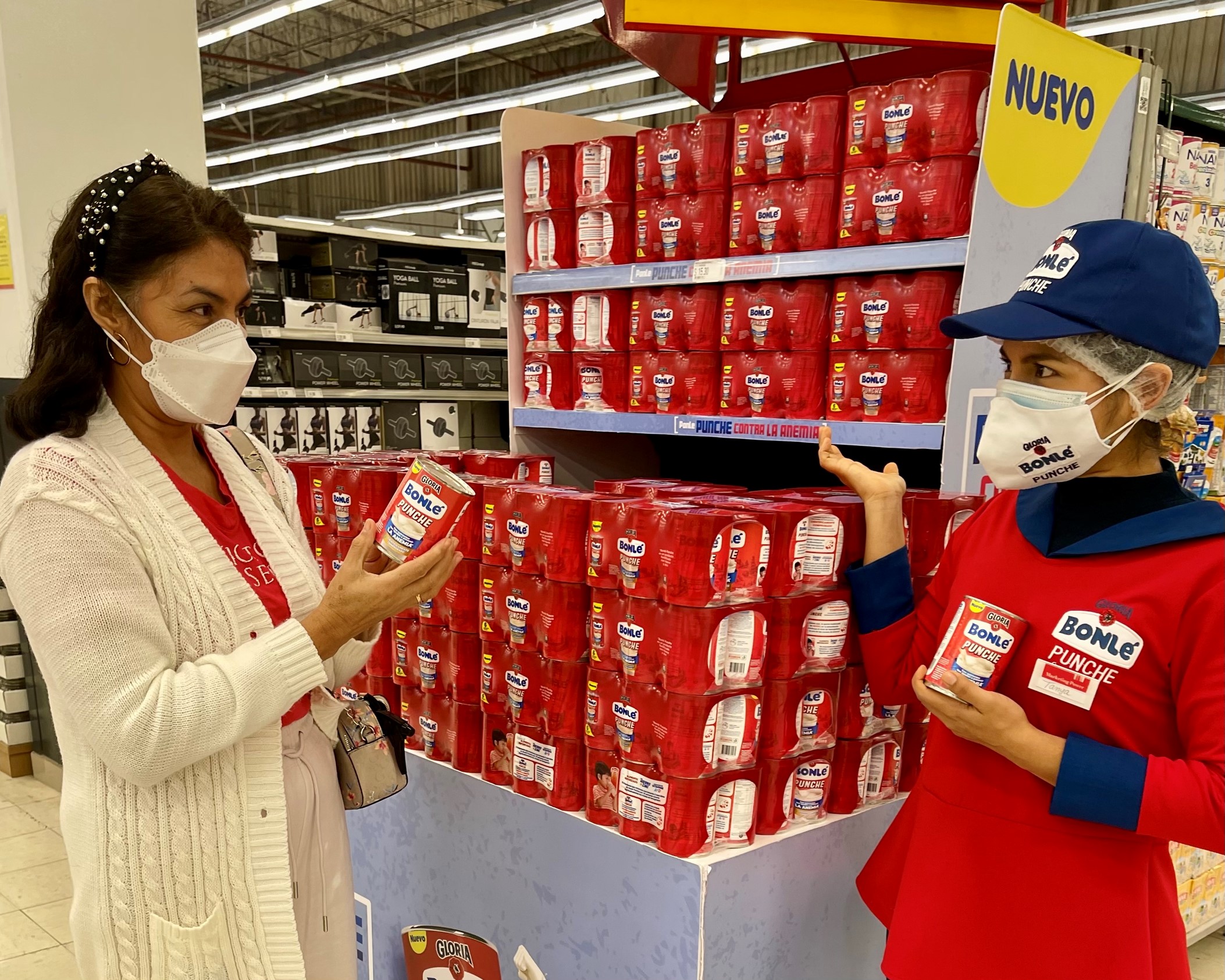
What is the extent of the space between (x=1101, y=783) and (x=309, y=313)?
4543 millimetres

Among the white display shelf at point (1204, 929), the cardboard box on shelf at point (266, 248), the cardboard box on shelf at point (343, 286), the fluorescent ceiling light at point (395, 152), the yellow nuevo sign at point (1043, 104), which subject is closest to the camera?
the yellow nuevo sign at point (1043, 104)

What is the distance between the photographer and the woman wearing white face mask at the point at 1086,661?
1.27 m

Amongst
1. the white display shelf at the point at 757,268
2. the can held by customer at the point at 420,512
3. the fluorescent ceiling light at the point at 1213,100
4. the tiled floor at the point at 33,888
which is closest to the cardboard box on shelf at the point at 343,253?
the white display shelf at the point at 757,268

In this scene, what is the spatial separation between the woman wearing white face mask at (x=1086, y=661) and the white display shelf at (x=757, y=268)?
58 cm

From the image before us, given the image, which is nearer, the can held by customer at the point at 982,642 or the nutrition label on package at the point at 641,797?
the can held by customer at the point at 982,642

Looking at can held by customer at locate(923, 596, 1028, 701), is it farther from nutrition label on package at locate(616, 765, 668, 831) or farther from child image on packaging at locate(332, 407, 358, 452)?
child image on packaging at locate(332, 407, 358, 452)

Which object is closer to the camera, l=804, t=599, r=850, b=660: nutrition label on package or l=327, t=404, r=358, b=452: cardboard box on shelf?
l=804, t=599, r=850, b=660: nutrition label on package

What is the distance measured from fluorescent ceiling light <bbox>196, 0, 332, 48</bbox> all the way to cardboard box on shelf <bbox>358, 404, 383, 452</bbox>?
5.24m

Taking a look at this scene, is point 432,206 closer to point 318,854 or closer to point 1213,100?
point 1213,100

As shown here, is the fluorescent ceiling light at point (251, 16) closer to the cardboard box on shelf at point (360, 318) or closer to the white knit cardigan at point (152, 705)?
the cardboard box on shelf at point (360, 318)

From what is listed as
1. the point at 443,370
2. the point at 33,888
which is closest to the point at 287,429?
the point at 443,370

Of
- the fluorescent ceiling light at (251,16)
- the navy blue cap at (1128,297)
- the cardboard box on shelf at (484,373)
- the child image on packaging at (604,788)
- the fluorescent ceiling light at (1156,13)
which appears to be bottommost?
the child image on packaging at (604,788)

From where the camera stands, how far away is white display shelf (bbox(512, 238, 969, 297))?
205cm

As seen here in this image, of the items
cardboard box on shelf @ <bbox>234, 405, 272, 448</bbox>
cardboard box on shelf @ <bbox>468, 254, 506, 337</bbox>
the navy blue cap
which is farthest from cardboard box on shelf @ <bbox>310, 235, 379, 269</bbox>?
the navy blue cap
